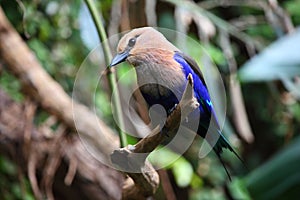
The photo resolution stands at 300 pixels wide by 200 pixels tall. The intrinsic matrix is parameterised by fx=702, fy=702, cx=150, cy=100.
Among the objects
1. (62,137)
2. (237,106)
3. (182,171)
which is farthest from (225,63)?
(237,106)

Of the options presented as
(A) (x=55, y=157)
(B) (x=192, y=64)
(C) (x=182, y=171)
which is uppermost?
(B) (x=192, y=64)

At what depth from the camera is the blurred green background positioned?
0.96 m

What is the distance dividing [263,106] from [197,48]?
233cm

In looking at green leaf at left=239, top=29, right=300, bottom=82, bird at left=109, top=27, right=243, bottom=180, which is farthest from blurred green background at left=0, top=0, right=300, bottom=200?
bird at left=109, top=27, right=243, bottom=180

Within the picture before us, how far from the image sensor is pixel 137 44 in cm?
59

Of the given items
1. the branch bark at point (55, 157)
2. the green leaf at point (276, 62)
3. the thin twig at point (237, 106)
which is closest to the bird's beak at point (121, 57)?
the green leaf at point (276, 62)

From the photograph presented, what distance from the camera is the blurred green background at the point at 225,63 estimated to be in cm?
96

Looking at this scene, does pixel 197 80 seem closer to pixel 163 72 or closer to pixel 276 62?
pixel 163 72

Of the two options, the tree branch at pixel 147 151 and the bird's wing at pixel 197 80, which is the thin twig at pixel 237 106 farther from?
the bird's wing at pixel 197 80

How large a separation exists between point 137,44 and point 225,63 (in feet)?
4.61

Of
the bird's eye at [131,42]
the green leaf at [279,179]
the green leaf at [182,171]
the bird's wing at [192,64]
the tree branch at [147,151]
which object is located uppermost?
the bird's eye at [131,42]

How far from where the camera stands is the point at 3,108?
204cm

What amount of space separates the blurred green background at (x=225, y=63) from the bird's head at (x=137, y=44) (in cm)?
17

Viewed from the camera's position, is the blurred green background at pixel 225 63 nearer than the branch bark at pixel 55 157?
Yes
